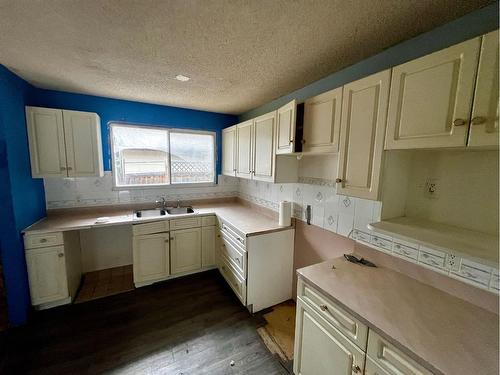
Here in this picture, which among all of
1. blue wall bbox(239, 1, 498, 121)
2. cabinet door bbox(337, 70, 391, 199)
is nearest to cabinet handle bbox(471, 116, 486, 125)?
cabinet door bbox(337, 70, 391, 199)

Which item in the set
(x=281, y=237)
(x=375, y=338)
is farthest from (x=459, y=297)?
(x=281, y=237)

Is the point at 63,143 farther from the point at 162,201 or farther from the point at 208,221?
the point at 208,221

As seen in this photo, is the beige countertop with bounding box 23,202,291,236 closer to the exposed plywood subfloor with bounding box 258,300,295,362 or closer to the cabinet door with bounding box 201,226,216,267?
the cabinet door with bounding box 201,226,216,267

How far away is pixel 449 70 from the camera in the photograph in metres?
0.85

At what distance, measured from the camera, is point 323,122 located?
4.87ft

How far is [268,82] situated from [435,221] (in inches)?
67.4

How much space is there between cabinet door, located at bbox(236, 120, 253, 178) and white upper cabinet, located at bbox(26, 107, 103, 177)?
1660mm

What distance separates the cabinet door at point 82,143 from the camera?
85.9 inches

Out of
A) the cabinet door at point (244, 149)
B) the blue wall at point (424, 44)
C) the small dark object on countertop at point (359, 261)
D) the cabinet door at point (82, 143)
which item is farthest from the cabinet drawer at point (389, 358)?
the cabinet door at point (82, 143)

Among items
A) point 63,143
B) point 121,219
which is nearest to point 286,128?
point 121,219

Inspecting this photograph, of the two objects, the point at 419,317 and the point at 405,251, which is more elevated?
→ the point at 405,251

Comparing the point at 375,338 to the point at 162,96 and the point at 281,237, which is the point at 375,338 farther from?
the point at 162,96

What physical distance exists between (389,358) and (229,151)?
2.62 metres

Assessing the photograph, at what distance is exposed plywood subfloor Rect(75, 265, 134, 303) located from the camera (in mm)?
2307
